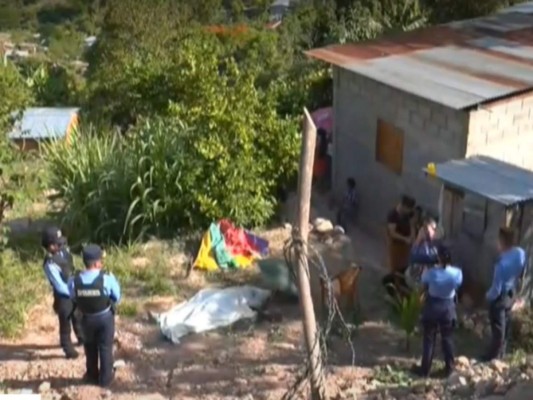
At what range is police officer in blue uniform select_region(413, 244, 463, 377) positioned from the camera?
30.7 feet

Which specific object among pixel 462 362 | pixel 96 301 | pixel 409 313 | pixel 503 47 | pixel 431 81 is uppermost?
pixel 503 47

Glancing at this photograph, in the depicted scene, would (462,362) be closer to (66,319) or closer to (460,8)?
(66,319)

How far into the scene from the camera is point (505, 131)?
42.8ft

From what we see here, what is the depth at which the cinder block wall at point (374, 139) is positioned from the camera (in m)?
13.1

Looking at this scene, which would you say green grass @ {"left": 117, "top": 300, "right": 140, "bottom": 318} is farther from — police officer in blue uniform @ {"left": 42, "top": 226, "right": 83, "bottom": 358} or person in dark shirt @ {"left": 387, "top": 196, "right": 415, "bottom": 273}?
person in dark shirt @ {"left": 387, "top": 196, "right": 415, "bottom": 273}

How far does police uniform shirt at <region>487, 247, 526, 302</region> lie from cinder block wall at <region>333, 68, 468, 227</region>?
335 centimetres

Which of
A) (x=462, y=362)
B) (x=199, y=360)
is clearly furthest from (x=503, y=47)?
(x=199, y=360)

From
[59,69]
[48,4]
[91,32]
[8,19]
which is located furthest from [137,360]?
[48,4]

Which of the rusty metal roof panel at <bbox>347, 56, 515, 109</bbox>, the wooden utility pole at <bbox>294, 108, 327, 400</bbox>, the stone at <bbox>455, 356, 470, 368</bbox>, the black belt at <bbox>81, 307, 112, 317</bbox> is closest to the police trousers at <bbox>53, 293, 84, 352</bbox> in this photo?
the black belt at <bbox>81, 307, 112, 317</bbox>

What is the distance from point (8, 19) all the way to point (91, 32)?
44.9 feet

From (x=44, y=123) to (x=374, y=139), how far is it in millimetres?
9113

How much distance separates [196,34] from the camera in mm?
24281

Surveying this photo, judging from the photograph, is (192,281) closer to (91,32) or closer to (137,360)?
(137,360)

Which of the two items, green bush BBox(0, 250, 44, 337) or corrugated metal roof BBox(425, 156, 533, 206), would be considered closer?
corrugated metal roof BBox(425, 156, 533, 206)
